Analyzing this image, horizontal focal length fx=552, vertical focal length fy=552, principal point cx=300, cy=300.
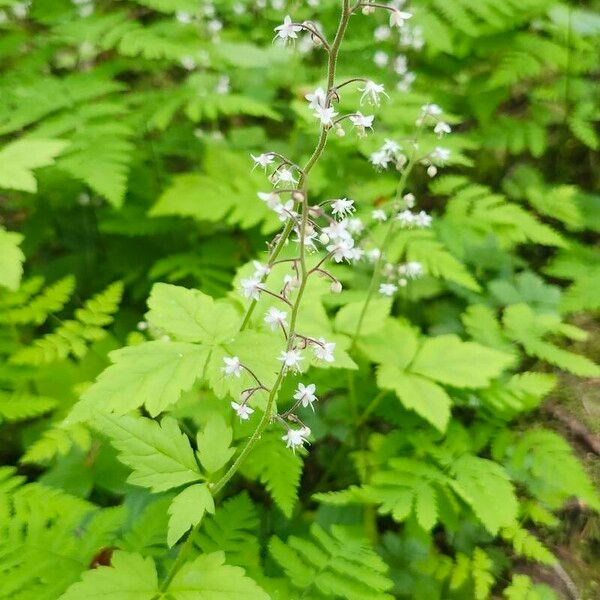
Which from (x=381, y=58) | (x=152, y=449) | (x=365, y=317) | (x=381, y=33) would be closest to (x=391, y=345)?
(x=365, y=317)

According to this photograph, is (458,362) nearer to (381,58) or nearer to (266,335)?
(266,335)

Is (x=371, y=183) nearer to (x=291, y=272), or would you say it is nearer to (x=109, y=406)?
(x=291, y=272)

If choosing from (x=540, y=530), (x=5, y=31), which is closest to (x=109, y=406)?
(x=540, y=530)

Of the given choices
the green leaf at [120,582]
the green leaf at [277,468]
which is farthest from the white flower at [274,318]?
the green leaf at [120,582]

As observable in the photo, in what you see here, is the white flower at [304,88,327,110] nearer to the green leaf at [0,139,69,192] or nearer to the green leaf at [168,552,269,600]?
the green leaf at [0,139,69,192]

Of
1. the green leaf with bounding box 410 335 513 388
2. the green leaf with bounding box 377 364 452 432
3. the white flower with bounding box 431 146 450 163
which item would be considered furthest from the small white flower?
the green leaf with bounding box 377 364 452 432

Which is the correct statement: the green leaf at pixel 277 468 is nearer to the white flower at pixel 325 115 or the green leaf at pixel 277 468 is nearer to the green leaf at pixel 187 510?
the green leaf at pixel 187 510

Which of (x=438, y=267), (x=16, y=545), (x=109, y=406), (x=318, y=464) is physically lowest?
(x=16, y=545)
